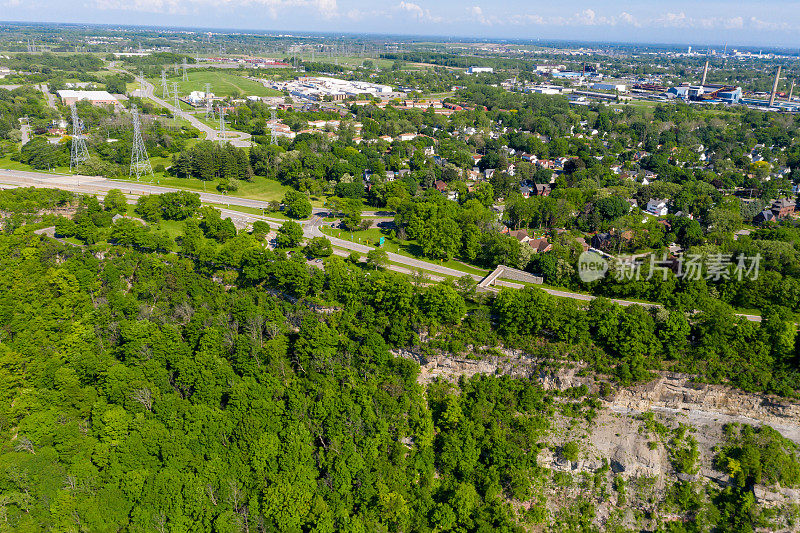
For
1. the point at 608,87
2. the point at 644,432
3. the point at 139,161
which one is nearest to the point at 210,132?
the point at 139,161

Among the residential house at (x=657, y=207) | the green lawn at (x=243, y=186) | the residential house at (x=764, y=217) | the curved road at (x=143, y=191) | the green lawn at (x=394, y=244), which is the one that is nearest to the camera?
the green lawn at (x=394, y=244)

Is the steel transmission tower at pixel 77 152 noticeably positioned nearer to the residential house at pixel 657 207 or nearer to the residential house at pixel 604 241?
the residential house at pixel 604 241

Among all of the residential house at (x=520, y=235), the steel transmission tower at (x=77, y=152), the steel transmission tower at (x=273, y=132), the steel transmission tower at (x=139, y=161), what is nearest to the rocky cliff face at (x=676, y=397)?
the residential house at (x=520, y=235)

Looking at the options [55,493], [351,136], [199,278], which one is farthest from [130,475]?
[351,136]

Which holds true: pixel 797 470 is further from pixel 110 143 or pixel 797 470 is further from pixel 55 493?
pixel 110 143

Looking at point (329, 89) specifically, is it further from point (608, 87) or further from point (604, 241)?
point (604, 241)
